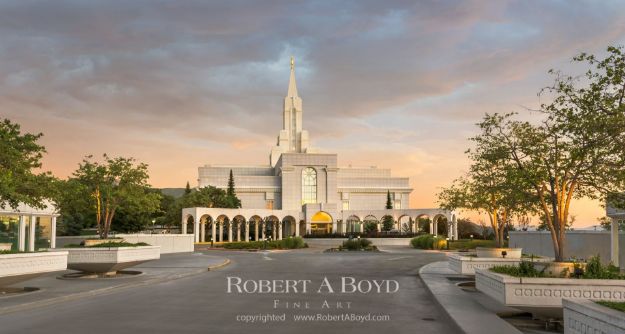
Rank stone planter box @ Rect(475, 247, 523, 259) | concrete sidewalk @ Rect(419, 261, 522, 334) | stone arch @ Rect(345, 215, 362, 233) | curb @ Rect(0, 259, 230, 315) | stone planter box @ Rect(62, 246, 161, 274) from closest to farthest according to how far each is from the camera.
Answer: concrete sidewalk @ Rect(419, 261, 522, 334)
curb @ Rect(0, 259, 230, 315)
stone planter box @ Rect(475, 247, 523, 259)
stone planter box @ Rect(62, 246, 161, 274)
stone arch @ Rect(345, 215, 362, 233)

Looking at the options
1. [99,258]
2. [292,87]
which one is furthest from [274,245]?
[292,87]

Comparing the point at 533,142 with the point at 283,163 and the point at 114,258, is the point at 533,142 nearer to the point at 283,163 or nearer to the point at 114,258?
the point at 114,258

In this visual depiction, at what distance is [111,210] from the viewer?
3388 centimetres

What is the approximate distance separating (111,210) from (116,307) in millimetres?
Answer: 19937

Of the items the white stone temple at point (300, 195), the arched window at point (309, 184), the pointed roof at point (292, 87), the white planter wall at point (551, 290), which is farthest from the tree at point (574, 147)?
the pointed roof at point (292, 87)

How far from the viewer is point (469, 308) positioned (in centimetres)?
1432

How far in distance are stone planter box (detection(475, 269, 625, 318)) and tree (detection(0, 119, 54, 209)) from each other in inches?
501

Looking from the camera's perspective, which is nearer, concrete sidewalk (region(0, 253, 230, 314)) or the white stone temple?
concrete sidewalk (region(0, 253, 230, 314))

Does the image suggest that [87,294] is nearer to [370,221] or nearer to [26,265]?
[26,265]

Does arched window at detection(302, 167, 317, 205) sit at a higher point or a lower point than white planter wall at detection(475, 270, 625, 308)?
higher

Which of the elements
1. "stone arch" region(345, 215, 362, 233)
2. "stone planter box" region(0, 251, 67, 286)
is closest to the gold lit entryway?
"stone arch" region(345, 215, 362, 233)

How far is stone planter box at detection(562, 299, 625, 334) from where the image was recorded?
727cm

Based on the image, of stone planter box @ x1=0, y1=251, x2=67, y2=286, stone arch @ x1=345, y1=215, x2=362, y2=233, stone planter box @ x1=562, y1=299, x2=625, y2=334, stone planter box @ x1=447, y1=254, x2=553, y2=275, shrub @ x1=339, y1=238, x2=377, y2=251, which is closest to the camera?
stone planter box @ x1=562, y1=299, x2=625, y2=334

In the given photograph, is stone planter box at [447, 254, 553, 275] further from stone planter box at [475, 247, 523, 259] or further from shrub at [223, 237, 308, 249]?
shrub at [223, 237, 308, 249]
